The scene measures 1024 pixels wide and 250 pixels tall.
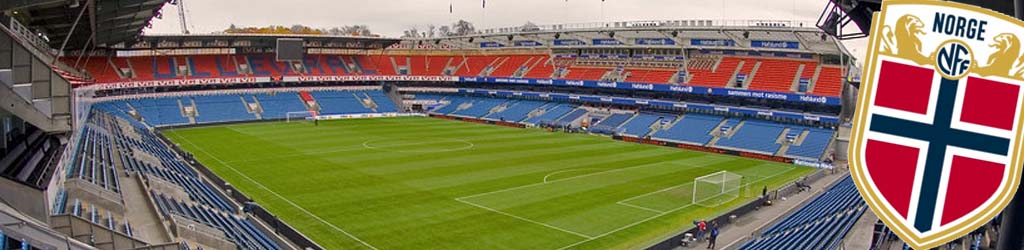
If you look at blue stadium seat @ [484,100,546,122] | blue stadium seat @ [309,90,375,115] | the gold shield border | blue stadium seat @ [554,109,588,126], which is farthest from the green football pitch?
the gold shield border

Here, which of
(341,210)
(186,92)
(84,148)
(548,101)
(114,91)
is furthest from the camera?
(548,101)

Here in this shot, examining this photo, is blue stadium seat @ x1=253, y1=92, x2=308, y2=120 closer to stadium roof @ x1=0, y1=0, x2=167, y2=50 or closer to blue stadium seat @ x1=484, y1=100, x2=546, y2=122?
blue stadium seat @ x1=484, y1=100, x2=546, y2=122

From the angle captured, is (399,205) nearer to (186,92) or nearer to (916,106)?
(916,106)

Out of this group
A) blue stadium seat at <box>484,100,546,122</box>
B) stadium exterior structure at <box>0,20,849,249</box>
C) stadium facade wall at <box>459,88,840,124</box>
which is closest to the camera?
stadium exterior structure at <box>0,20,849,249</box>

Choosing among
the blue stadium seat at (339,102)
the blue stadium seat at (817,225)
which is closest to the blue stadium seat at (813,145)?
the blue stadium seat at (817,225)

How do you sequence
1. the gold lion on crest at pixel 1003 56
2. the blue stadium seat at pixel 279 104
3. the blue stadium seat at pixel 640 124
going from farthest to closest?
the blue stadium seat at pixel 279 104 < the blue stadium seat at pixel 640 124 < the gold lion on crest at pixel 1003 56

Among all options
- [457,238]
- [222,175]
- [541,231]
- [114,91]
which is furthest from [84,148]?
[114,91]

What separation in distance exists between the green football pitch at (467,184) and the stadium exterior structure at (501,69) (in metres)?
3.07

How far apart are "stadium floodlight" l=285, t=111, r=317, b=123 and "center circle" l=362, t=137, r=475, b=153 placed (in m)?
15.1

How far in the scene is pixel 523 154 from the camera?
127ft

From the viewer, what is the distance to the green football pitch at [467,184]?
69.8 ft

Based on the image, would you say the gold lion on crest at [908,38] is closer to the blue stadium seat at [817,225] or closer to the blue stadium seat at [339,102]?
the blue stadium seat at [817,225]

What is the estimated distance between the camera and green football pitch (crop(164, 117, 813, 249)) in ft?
69.8

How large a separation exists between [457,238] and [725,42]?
39217mm
